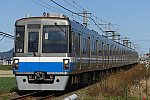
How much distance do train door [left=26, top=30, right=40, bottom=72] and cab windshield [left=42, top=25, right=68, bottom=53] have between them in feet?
0.98

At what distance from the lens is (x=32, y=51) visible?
16094mm

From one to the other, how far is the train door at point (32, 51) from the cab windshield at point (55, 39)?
30cm

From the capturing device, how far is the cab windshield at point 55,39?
1599cm

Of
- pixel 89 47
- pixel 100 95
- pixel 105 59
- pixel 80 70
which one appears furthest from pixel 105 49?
pixel 100 95

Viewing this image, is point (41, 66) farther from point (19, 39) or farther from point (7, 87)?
point (7, 87)

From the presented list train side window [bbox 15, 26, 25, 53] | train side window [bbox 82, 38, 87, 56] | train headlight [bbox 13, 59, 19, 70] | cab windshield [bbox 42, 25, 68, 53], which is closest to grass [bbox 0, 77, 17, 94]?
train headlight [bbox 13, 59, 19, 70]

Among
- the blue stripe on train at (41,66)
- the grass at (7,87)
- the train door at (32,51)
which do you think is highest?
the train door at (32,51)

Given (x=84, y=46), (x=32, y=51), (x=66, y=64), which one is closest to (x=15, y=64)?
(x=32, y=51)

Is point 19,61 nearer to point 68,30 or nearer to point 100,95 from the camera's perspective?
point 68,30

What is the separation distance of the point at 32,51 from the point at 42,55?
0.46 meters

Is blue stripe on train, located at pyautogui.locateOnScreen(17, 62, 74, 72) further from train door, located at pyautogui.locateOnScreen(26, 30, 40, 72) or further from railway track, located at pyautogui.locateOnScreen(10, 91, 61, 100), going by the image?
railway track, located at pyautogui.locateOnScreen(10, 91, 61, 100)

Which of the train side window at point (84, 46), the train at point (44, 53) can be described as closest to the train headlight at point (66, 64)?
the train at point (44, 53)

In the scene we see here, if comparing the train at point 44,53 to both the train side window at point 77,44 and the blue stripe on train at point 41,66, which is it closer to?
the blue stripe on train at point 41,66

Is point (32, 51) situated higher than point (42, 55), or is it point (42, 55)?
point (32, 51)
